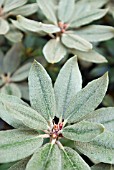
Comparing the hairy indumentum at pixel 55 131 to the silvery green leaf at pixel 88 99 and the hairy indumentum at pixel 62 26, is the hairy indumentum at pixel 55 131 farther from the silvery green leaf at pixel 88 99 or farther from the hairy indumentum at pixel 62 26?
the hairy indumentum at pixel 62 26

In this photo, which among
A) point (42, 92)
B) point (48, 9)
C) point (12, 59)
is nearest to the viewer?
point (42, 92)

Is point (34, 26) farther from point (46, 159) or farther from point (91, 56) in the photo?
point (46, 159)

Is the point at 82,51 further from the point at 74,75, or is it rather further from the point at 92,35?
the point at 74,75

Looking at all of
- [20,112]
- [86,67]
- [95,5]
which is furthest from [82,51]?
[20,112]

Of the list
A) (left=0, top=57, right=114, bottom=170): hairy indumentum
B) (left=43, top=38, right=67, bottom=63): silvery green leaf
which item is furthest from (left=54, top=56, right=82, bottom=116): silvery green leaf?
(left=43, top=38, right=67, bottom=63): silvery green leaf

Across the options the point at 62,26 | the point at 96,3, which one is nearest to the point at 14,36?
the point at 62,26

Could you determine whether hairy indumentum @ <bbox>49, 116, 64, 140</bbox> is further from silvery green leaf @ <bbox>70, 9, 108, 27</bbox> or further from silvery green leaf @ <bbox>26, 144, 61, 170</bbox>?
silvery green leaf @ <bbox>70, 9, 108, 27</bbox>
